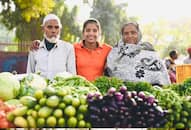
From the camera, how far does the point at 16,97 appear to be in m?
4.00

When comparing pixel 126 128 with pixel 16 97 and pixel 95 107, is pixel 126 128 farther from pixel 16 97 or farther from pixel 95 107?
pixel 16 97

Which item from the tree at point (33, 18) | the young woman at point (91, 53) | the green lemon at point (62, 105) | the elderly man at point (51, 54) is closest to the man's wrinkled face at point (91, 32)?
the young woman at point (91, 53)

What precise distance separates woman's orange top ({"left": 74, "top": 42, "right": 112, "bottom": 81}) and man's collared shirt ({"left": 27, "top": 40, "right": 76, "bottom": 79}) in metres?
0.10

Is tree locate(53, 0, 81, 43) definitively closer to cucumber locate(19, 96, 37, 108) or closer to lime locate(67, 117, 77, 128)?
cucumber locate(19, 96, 37, 108)

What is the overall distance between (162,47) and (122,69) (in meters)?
48.4

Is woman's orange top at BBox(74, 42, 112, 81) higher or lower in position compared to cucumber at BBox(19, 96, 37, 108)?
higher

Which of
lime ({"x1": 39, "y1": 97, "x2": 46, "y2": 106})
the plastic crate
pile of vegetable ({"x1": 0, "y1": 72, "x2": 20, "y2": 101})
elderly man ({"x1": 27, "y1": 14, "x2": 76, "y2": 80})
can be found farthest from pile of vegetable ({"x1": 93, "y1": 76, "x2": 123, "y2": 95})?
the plastic crate

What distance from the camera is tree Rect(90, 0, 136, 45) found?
36.1 metres

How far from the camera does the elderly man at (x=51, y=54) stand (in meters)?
5.91

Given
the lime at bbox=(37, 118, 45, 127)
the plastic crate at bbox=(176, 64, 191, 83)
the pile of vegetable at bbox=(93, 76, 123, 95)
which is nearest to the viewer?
the lime at bbox=(37, 118, 45, 127)

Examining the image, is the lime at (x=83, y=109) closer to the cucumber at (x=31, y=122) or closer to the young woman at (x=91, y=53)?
the cucumber at (x=31, y=122)

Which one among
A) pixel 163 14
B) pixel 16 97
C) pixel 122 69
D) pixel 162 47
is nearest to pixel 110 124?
pixel 16 97

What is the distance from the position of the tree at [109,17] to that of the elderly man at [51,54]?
29853mm

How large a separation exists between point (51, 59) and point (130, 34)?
91 centimetres
